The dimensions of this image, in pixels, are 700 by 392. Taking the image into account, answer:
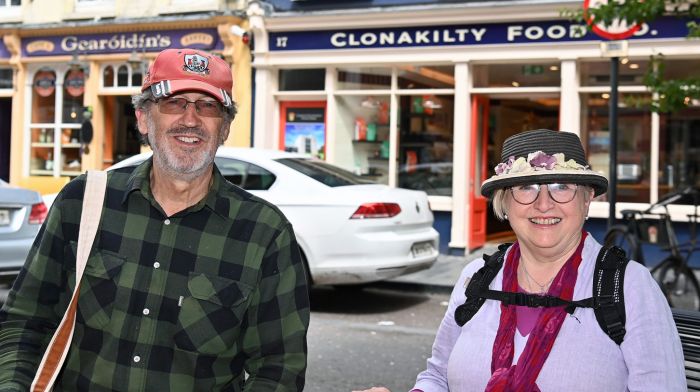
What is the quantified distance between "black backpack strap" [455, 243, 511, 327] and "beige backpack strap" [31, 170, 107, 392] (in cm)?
113

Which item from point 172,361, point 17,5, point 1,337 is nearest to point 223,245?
point 172,361

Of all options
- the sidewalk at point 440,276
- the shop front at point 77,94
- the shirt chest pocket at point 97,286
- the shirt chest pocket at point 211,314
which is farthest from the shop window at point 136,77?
the shirt chest pocket at point 211,314

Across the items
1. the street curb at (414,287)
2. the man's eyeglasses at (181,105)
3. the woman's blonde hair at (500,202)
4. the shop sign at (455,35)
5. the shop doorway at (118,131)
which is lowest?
the street curb at (414,287)

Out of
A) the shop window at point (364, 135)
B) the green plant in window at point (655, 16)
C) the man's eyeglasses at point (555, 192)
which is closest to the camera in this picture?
the man's eyeglasses at point (555, 192)

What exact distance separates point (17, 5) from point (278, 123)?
20.7 ft

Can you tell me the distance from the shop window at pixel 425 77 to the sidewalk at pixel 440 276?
274cm

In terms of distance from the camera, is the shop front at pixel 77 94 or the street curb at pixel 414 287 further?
the shop front at pixel 77 94

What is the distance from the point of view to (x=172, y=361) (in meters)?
2.35

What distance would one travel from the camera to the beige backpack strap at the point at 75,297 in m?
Answer: 2.28

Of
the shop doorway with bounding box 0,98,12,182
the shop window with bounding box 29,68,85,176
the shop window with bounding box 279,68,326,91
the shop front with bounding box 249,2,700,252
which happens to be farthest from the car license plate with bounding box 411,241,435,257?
the shop doorway with bounding box 0,98,12,182

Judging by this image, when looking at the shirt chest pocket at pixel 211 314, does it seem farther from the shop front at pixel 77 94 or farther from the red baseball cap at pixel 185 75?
the shop front at pixel 77 94

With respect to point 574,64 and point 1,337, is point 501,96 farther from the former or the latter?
point 1,337

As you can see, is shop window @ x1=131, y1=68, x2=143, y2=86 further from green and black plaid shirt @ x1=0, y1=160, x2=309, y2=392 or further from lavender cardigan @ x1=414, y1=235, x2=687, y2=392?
lavender cardigan @ x1=414, y1=235, x2=687, y2=392

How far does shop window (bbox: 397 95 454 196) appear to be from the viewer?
13016 millimetres
